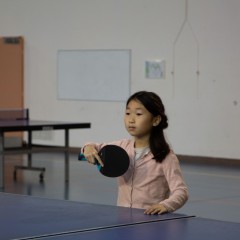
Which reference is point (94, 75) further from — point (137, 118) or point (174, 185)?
point (174, 185)

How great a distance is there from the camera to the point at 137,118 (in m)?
4.32

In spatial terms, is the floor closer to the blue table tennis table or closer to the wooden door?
the wooden door

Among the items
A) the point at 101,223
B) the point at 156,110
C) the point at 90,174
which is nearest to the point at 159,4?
the point at 90,174

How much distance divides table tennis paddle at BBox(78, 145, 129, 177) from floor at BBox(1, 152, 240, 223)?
3.65m

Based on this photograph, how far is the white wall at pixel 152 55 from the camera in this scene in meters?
12.8

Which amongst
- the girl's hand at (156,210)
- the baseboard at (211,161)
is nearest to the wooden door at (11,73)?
the baseboard at (211,161)

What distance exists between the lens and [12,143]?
570 inches

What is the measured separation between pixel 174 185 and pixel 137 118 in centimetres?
45

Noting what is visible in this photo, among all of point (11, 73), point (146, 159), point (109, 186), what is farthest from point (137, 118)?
point (11, 73)

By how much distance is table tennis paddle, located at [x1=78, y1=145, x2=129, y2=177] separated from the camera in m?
4.09

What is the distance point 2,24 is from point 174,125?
4.44 m

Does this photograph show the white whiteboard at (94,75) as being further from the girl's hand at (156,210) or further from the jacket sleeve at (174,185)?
the girl's hand at (156,210)

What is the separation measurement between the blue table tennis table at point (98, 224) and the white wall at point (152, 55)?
358 inches

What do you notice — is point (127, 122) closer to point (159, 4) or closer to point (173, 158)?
point (173, 158)
